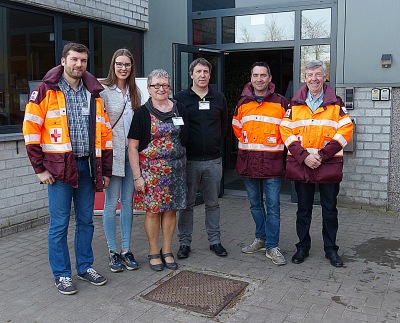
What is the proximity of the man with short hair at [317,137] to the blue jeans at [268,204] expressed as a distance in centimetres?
20

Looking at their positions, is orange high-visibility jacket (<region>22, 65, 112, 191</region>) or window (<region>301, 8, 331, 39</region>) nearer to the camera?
orange high-visibility jacket (<region>22, 65, 112, 191</region>)

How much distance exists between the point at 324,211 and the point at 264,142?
859 millimetres

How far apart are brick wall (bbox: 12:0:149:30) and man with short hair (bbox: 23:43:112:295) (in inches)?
95.4

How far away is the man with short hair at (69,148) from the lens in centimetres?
369

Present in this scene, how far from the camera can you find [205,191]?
479 cm

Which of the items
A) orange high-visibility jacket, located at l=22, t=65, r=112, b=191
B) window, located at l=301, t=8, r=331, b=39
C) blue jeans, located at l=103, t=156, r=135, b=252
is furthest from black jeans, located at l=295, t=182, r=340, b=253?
window, located at l=301, t=8, r=331, b=39

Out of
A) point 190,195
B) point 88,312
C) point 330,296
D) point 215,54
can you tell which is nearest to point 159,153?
→ point 190,195

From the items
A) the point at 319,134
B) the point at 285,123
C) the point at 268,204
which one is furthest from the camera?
the point at 268,204

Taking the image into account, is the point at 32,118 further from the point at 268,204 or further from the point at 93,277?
the point at 268,204

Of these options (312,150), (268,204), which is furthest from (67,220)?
(312,150)

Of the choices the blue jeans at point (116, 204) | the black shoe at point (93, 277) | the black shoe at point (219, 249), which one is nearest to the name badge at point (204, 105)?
the blue jeans at point (116, 204)

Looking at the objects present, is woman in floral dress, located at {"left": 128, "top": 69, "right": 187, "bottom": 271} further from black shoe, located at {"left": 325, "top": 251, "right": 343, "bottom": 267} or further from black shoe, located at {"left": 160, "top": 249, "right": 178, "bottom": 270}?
black shoe, located at {"left": 325, "top": 251, "right": 343, "bottom": 267}

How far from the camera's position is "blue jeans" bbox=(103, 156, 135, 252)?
14.2 feet

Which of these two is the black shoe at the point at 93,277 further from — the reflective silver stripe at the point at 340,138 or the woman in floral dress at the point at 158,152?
the reflective silver stripe at the point at 340,138
